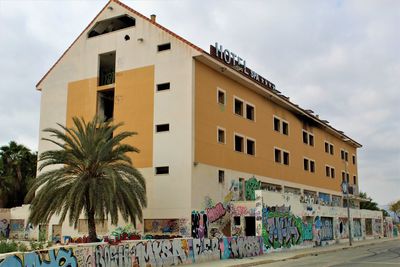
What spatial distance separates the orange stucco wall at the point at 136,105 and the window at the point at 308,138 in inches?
909

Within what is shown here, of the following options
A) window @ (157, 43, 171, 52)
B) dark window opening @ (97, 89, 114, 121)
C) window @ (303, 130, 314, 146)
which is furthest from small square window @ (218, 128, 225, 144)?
window @ (303, 130, 314, 146)

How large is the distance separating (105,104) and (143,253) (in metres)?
22.9

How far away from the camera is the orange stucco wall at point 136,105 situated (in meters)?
35.7

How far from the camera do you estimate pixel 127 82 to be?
37969mm

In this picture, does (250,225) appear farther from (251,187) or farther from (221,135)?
(221,135)

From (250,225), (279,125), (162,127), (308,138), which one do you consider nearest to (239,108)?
(279,125)

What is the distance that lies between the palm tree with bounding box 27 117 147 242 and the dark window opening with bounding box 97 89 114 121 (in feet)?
32.7

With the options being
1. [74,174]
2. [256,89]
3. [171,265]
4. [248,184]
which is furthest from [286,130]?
[171,265]

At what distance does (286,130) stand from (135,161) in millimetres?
19102

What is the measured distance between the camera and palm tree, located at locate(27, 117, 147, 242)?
2789 cm

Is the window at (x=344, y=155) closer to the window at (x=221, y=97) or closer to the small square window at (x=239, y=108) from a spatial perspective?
the small square window at (x=239, y=108)

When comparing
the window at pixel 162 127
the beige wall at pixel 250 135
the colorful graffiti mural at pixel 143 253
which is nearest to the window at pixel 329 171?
the beige wall at pixel 250 135

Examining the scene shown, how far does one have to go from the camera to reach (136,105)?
36.9 metres

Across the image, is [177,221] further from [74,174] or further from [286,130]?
[286,130]
